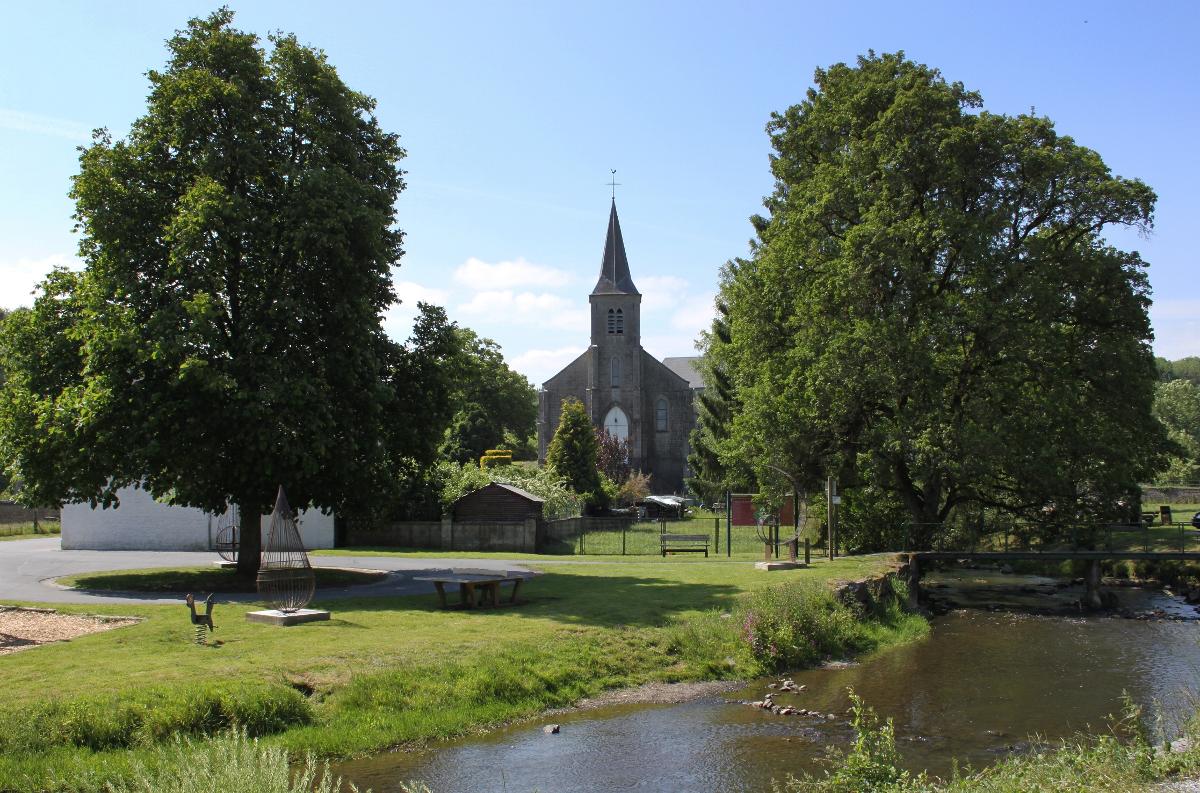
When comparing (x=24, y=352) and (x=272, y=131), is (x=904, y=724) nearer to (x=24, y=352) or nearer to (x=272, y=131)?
(x=272, y=131)

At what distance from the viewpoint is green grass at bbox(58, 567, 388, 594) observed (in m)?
22.4

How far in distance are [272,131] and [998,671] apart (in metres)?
20.2

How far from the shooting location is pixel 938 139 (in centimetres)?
2847

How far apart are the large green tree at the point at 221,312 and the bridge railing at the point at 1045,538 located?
1690 cm

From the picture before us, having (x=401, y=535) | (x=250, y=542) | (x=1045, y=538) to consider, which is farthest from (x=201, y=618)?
(x=1045, y=538)

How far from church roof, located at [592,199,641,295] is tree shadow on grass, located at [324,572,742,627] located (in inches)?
2044

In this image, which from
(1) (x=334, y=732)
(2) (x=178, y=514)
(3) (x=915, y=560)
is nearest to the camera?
(1) (x=334, y=732)

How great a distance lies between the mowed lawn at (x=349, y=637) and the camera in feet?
40.8

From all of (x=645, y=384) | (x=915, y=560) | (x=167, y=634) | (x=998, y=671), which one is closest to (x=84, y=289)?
(x=167, y=634)

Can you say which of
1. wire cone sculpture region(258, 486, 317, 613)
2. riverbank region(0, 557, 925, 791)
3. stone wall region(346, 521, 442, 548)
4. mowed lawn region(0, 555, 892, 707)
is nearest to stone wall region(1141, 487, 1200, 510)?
stone wall region(346, 521, 442, 548)

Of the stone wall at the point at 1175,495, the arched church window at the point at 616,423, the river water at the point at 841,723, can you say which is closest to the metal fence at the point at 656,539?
the river water at the point at 841,723

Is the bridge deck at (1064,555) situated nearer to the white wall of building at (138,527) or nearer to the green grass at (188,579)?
the green grass at (188,579)

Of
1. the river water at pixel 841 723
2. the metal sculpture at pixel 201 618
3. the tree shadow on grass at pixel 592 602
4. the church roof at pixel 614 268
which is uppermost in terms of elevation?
the church roof at pixel 614 268

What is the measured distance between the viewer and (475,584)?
19172 mm
